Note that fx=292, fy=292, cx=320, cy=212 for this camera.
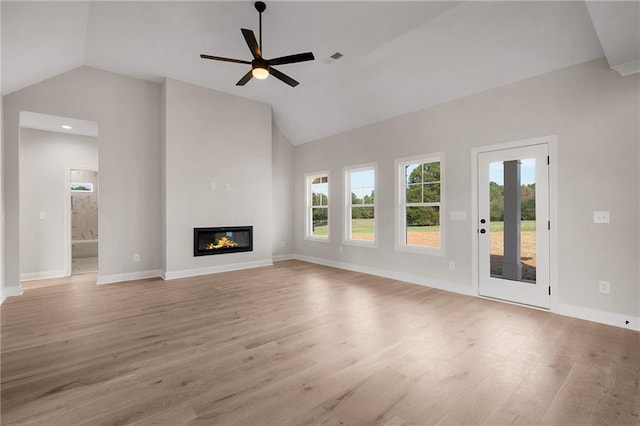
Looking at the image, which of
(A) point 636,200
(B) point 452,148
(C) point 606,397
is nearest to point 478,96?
(B) point 452,148

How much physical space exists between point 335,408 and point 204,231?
183 inches

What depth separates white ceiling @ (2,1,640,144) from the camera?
302 centimetres

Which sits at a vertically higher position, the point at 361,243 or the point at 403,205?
the point at 403,205

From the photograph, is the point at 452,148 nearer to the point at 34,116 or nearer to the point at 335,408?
the point at 335,408

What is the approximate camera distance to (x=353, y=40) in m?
4.02

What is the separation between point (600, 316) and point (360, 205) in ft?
12.8

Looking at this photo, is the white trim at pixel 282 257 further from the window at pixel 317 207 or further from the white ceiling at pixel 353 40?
the white ceiling at pixel 353 40

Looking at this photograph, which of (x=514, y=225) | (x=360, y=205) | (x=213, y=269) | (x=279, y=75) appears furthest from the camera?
(x=360, y=205)

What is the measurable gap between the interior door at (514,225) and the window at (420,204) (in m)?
0.69

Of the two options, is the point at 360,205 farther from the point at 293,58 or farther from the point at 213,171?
the point at 293,58

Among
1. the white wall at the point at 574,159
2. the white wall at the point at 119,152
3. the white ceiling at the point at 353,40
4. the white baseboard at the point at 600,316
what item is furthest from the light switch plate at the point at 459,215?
the white wall at the point at 119,152

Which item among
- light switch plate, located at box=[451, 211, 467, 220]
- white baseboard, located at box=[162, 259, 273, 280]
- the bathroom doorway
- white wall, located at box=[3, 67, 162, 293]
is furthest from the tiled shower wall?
light switch plate, located at box=[451, 211, 467, 220]

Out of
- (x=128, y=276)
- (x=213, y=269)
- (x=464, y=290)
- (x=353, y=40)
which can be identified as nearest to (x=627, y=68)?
(x=353, y=40)

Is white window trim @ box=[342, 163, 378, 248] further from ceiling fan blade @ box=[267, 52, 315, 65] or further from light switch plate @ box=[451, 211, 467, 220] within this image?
ceiling fan blade @ box=[267, 52, 315, 65]
